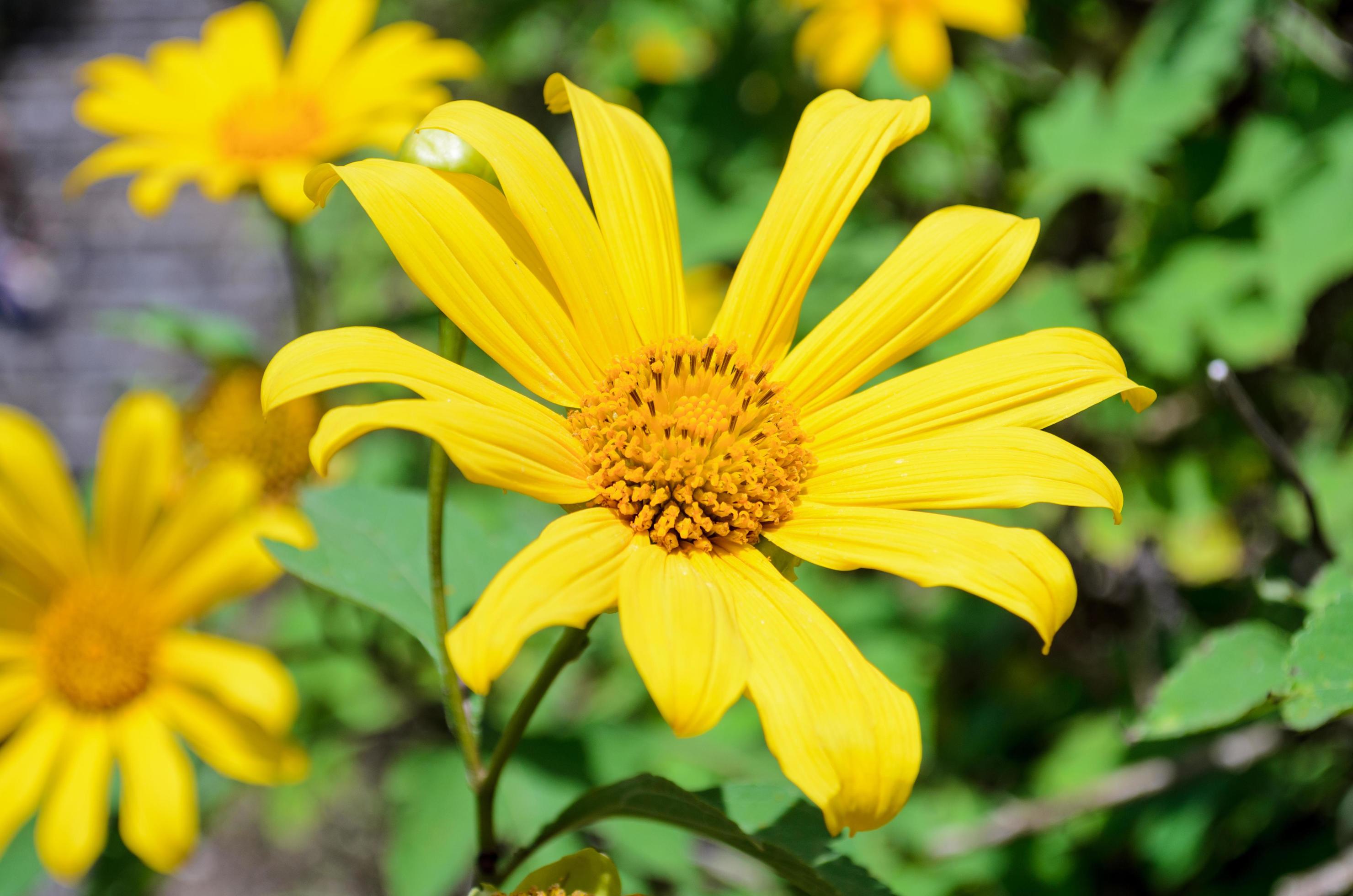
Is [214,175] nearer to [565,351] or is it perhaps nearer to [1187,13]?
[565,351]

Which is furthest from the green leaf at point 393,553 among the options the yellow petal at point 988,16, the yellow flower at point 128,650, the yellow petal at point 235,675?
the yellow petal at point 988,16

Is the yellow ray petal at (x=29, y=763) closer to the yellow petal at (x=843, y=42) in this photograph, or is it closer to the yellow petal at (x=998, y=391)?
the yellow petal at (x=998, y=391)

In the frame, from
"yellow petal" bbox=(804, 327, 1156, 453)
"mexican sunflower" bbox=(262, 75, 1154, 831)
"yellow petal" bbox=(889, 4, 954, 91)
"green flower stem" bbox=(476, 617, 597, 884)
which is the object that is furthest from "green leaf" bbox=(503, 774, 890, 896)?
"yellow petal" bbox=(889, 4, 954, 91)

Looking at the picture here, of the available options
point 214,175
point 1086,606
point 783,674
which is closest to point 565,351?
point 783,674

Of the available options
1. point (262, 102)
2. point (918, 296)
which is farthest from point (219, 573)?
point (918, 296)

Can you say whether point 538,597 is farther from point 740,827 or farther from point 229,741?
point 229,741

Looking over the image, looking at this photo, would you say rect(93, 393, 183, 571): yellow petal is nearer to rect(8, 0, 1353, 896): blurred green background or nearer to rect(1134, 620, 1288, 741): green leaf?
rect(8, 0, 1353, 896): blurred green background
